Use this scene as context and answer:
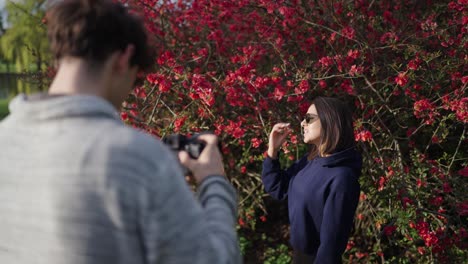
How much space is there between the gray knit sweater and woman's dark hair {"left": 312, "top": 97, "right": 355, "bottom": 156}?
5.18 feet

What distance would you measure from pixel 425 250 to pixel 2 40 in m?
27.3

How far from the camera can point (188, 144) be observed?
4.11ft

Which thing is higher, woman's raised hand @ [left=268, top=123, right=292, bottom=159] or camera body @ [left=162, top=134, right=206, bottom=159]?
camera body @ [left=162, top=134, right=206, bottom=159]

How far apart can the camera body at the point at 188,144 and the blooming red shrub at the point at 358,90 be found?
6.26ft

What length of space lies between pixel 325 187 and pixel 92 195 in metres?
1.66

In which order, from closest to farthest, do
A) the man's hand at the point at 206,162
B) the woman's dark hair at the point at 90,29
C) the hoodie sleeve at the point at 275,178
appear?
the woman's dark hair at the point at 90,29 < the man's hand at the point at 206,162 < the hoodie sleeve at the point at 275,178

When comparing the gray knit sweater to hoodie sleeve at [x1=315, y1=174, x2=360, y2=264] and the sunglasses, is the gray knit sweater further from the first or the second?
the sunglasses

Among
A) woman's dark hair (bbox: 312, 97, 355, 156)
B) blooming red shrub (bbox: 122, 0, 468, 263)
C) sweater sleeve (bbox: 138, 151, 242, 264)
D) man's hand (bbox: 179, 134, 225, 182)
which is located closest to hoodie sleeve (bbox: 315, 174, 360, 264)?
woman's dark hair (bbox: 312, 97, 355, 156)

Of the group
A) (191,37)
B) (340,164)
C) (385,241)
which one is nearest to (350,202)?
(340,164)

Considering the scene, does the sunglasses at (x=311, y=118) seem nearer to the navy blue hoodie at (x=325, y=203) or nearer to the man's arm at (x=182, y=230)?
the navy blue hoodie at (x=325, y=203)

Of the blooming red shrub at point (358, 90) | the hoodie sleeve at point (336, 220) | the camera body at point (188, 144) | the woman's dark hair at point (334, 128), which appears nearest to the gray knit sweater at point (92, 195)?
the camera body at point (188, 144)

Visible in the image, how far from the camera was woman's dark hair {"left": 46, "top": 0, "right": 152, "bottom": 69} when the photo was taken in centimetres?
104

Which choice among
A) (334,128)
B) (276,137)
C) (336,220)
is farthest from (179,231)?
(276,137)

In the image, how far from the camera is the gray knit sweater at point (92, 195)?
36.5 inches
